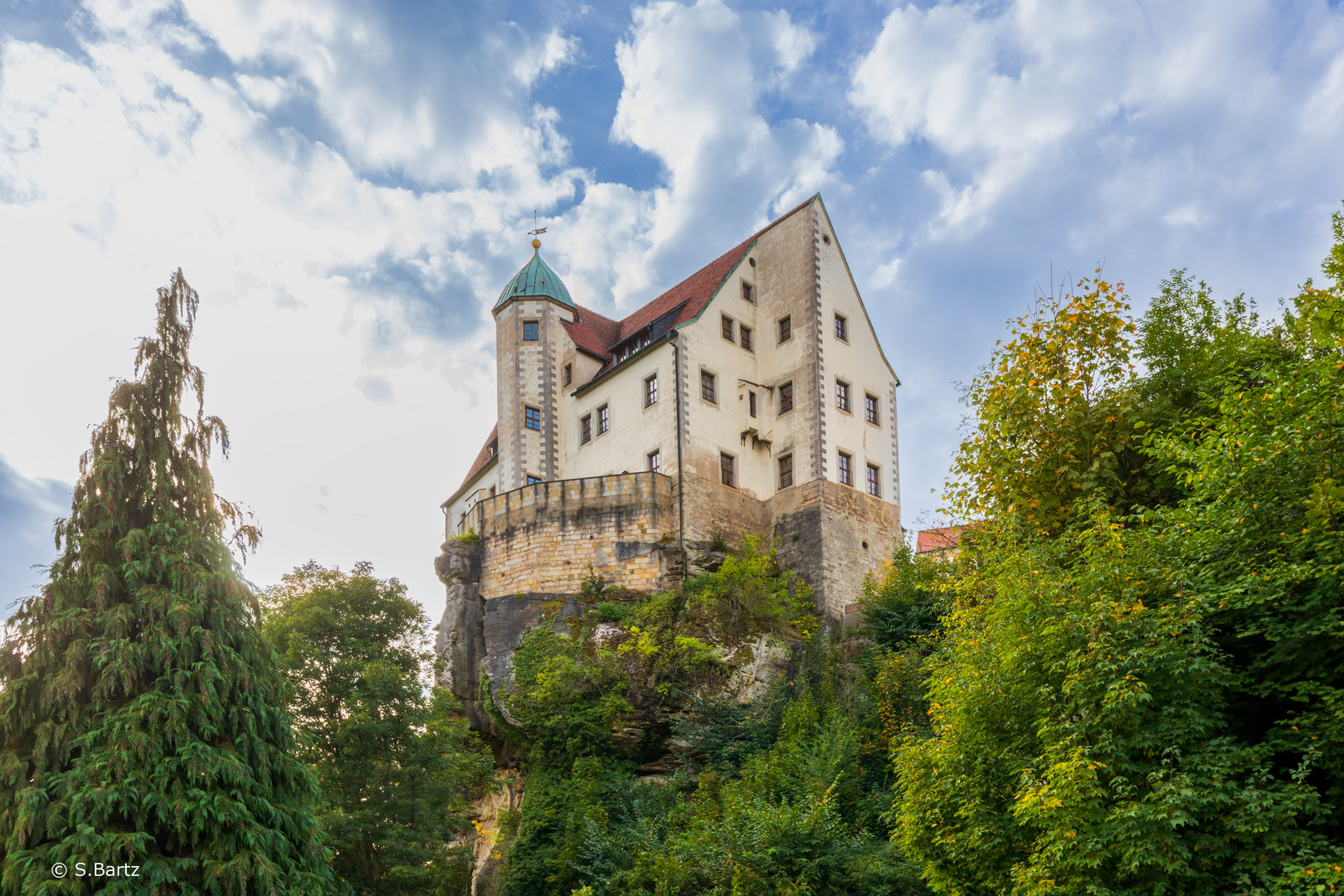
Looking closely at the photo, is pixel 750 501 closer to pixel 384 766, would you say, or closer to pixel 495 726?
pixel 495 726

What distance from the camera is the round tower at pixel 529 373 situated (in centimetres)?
4006

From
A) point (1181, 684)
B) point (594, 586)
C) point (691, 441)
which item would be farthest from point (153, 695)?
point (691, 441)

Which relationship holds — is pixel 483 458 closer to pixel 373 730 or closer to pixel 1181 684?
pixel 373 730

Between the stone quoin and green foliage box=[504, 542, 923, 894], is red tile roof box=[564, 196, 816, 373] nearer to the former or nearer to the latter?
the stone quoin

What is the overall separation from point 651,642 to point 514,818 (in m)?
6.44

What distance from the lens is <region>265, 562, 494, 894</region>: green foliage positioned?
24.4 metres

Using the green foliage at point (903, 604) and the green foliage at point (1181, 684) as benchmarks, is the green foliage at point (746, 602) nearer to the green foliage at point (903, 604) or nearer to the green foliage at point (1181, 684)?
the green foliage at point (903, 604)

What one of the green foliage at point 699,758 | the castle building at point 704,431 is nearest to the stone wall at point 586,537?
the castle building at point 704,431

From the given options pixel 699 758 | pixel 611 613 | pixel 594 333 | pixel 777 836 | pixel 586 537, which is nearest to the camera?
pixel 777 836

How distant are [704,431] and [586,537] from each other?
17.8ft

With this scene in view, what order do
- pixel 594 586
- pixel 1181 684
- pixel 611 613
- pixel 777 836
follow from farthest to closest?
1. pixel 594 586
2. pixel 611 613
3. pixel 777 836
4. pixel 1181 684

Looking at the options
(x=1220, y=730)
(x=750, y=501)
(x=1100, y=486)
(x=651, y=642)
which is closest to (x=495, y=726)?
(x=651, y=642)

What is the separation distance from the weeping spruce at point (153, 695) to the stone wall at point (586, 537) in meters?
16.5

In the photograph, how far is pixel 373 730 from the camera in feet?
82.4
